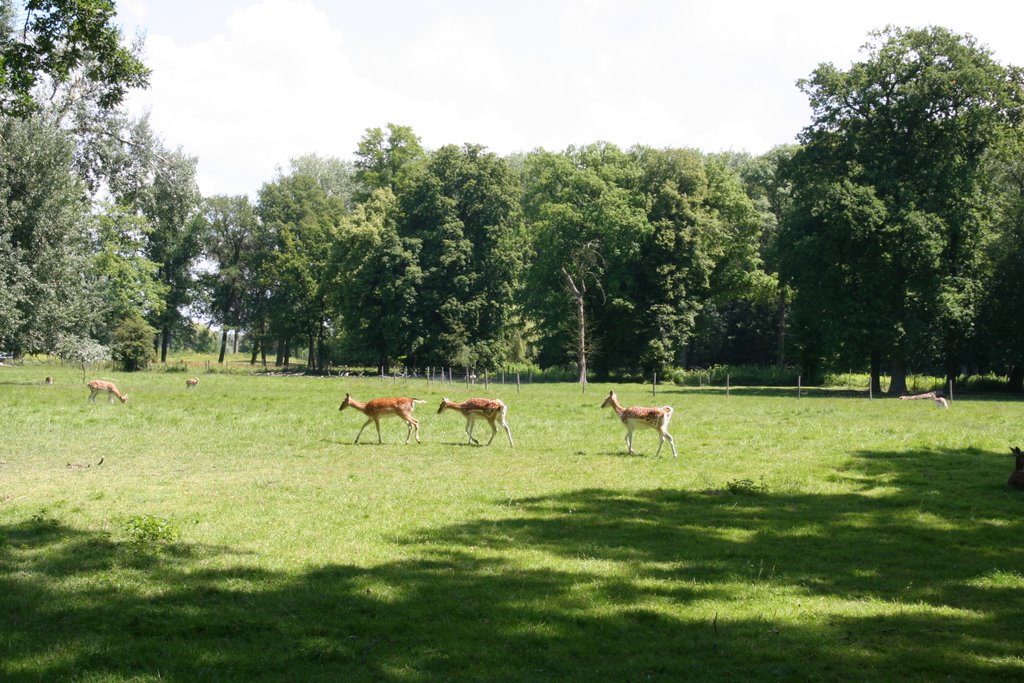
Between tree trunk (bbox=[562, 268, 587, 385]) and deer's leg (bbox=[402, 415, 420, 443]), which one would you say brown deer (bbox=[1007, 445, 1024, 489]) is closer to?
deer's leg (bbox=[402, 415, 420, 443])

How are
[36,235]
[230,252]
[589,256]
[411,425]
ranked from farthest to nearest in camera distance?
[230,252] < [589,256] < [36,235] < [411,425]

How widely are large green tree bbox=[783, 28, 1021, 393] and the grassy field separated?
28.4 m

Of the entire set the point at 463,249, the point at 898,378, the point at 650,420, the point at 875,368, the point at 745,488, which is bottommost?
the point at 745,488

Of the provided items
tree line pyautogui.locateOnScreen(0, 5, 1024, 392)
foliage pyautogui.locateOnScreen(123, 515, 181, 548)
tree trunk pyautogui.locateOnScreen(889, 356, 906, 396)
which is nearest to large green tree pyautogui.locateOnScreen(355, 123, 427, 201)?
tree line pyautogui.locateOnScreen(0, 5, 1024, 392)

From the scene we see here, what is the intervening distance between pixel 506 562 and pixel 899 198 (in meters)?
45.2

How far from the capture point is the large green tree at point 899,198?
48625 millimetres

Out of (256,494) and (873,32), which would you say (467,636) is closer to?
(256,494)

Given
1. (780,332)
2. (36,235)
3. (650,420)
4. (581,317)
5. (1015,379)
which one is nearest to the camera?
(650,420)

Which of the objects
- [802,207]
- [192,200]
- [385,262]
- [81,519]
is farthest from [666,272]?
[81,519]

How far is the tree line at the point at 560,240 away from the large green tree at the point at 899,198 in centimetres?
13

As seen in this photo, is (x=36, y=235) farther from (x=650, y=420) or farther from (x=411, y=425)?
(x=650, y=420)

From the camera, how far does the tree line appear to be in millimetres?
48062

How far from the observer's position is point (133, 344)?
2790 inches

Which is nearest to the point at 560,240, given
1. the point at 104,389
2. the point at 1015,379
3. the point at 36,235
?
the point at 1015,379
